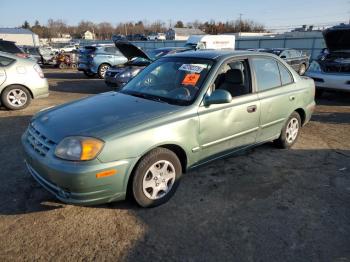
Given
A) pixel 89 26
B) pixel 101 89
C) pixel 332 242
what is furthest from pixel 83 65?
pixel 89 26

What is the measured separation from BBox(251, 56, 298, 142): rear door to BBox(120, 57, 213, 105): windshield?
90cm

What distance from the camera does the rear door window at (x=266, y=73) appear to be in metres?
4.36

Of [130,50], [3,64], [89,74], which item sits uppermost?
[130,50]

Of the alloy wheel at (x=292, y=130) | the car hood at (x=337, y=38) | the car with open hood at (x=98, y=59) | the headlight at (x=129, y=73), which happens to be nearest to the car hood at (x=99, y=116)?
the alloy wheel at (x=292, y=130)

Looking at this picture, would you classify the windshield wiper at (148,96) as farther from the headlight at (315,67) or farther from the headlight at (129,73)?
the headlight at (315,67)

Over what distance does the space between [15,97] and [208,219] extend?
6.79 m

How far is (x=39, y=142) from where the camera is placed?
316 cm

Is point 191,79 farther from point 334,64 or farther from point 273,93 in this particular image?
point 334,64

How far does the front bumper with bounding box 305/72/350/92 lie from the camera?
854 cm

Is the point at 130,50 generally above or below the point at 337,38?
below

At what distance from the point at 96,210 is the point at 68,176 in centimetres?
73

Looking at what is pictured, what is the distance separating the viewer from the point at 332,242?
289cm

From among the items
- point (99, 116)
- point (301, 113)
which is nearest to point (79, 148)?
point (99, 116)

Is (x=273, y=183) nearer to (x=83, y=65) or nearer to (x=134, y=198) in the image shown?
(x=134, y=198)
